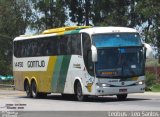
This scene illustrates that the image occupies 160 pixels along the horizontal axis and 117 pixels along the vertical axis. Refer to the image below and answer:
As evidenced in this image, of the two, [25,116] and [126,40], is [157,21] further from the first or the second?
[25,116]

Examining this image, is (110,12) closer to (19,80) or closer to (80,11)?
(80,11)

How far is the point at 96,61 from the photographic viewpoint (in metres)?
27.3

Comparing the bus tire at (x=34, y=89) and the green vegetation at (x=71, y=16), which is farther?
the green vegetation at (x=71, y=16)

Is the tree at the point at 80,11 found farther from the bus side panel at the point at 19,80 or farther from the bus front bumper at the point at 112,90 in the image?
the bus front bumper at the point at 112,90

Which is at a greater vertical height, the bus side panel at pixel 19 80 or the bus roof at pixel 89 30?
the bus roof at pixel 89 30

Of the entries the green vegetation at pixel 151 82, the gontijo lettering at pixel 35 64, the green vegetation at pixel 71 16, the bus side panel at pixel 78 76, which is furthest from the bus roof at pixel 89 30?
the green vegetation at pixel 71 16

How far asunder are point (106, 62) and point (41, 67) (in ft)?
23.0

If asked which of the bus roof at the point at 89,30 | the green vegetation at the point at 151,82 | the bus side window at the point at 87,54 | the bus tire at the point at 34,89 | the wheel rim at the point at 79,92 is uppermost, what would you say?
the bus roof at the point at 89,30

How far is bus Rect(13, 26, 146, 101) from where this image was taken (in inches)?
1081

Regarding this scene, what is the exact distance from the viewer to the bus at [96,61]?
2747 centimetres

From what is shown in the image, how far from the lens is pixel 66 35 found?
30469 millimetres

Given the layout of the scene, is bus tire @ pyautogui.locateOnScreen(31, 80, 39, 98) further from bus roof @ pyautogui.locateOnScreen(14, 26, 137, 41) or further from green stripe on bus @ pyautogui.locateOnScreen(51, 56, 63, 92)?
bus roof @ pyautogui.locateOnScreen(14, 26, 137, 41)

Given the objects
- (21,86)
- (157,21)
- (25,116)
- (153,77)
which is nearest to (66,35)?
(21,86)

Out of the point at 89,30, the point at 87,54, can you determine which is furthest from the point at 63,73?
the point at 89,30
